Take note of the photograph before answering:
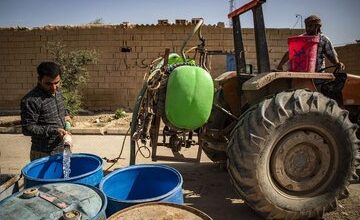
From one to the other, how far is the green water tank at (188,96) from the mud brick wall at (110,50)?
6.96 meters

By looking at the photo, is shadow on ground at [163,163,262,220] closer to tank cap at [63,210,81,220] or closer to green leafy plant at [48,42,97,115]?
tank cap at [63,210,81,220]

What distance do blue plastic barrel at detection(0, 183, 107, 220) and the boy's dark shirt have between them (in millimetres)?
1382

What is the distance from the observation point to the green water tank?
3162 millimetres

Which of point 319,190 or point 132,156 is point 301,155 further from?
point 132,156

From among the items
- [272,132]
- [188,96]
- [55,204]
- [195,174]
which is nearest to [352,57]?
[195,174]

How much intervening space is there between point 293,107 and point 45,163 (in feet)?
7.73

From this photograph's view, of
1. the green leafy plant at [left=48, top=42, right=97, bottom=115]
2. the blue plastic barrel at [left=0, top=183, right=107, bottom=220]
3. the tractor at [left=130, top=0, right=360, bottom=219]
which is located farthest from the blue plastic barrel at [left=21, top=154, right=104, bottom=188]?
the green leafy plant at [left=48, top=42, right=97, bottom=115]

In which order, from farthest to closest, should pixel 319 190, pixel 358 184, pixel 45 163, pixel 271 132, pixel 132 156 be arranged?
pixel 358 184, pixel 132 156, pixel 319 190, pixel 271 132, pixel 45 163

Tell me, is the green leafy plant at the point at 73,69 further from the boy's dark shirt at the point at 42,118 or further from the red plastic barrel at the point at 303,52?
the red plastic barrel at the point at 303,52

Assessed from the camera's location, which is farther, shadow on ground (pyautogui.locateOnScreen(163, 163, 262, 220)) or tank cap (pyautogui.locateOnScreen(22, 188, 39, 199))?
shadow on ground (pyautogui.locateOnScreen(163, 163, 262, 220))

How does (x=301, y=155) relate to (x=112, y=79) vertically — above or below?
below

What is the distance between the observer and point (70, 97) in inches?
363

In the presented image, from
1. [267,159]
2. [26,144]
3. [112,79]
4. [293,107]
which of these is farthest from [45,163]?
[112,79]

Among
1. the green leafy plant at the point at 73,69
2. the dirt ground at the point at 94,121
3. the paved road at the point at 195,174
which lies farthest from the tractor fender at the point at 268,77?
the green leafy plant at the point at 73,69
